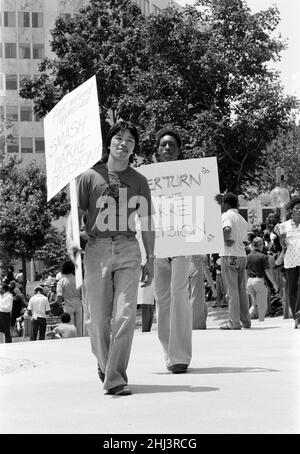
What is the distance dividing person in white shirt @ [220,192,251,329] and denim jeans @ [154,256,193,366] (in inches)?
206

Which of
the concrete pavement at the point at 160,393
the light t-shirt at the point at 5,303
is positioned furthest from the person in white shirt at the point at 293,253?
the light t-shirt at the point at 5,303

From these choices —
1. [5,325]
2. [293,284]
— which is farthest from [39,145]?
[293,284]

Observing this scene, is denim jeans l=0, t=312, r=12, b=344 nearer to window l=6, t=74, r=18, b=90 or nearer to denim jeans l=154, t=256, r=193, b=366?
denim jeans l=154, t=256, r=193, b=366

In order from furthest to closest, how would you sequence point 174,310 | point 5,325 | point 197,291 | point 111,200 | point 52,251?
point 52,251 < point 5,325 < point 197,291 < point 174,310 < point 111,200

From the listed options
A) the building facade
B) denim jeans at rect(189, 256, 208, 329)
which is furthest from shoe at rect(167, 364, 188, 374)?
the building facade

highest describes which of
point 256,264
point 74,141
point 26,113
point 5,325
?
point 26,113

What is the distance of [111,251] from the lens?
6.96 meters

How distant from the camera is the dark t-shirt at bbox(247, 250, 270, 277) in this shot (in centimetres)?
1641

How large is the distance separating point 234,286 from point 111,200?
6.84 m

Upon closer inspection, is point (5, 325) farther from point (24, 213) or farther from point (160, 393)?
point (24, 213)

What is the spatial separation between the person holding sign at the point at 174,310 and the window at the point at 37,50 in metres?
73.7

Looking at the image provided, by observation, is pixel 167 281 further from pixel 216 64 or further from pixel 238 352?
pixel 216 64
